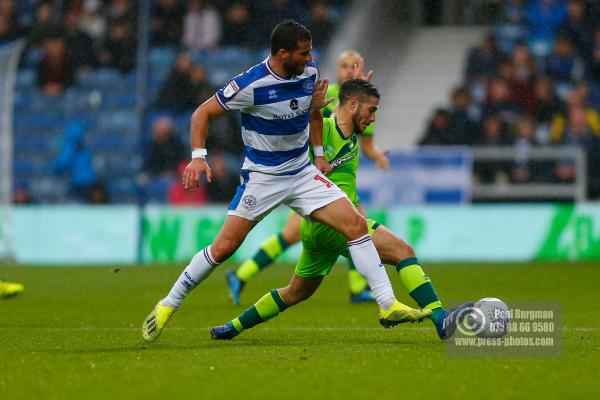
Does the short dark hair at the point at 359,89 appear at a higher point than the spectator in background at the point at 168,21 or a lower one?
lower

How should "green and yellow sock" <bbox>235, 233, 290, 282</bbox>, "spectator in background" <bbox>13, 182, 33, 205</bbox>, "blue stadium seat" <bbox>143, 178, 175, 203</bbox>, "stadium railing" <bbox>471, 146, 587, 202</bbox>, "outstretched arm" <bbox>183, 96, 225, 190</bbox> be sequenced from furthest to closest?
"spectator in background" <bbox>13, 182, 33, 205</bbox>
"blue stadium seat" <bbox>143, 178, 175, 203</bbox>
"stadium railing" <bbox>471, 146, 587, 202</bbox>
"green and yellow sock" <bbox>235, 233, 290, 282</bbox>
"outstretched arm" <bbox>183, 96, 225, 190</bbox>

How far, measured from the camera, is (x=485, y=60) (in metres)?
20.0

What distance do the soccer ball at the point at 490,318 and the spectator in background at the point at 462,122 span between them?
451 inches

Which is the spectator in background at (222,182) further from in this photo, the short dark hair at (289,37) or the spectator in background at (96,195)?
the short dark hair at (289,37)

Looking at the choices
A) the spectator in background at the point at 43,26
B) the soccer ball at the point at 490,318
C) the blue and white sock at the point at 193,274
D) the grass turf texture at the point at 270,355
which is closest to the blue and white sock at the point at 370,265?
the grass turf texture at the point at 270,355

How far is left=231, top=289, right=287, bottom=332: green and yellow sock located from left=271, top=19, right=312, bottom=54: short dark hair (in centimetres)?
164

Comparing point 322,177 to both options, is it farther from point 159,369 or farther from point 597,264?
point 597,264

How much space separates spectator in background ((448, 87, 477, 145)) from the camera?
62.3ft

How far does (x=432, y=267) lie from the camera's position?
16.3 metres

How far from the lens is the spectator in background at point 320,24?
2077 centimetres

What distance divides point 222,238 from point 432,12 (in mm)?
16372

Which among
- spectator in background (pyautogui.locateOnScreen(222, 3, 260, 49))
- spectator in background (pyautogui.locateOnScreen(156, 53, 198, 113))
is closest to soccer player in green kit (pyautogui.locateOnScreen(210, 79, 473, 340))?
spectator in background (pyautogui.locateOnScreen(156, 53, 198, 113))

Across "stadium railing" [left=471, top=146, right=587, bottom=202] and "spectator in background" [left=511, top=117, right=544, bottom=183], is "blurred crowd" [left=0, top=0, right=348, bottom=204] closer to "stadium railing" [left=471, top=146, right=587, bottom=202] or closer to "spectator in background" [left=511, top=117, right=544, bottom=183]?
"stadium railing" [left=471, top=146, right=587, bottom=202]

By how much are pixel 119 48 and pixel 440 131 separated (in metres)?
5.64
